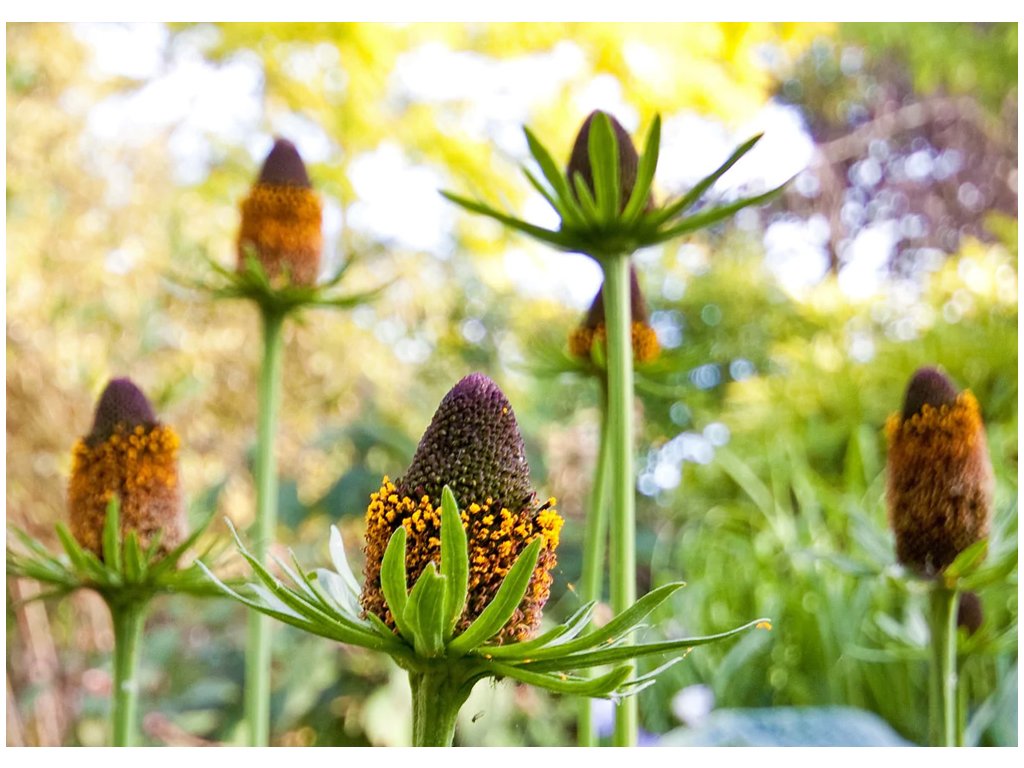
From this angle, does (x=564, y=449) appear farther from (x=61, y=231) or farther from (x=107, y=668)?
(x=61, y=231)

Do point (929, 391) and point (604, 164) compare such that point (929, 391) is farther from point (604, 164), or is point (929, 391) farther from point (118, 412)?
point (118, 412)

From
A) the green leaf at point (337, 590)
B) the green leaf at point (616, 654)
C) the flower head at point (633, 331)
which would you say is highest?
the flower head at point (633, 331)

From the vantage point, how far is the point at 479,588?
0.49 metres

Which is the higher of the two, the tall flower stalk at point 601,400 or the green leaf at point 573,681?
the tall flower stalk at point 601,400

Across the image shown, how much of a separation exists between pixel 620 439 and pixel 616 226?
0.45ft

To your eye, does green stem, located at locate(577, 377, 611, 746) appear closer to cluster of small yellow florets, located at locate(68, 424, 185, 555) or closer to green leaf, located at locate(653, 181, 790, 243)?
green leaf, located at locate(653, 181, 790, 243)

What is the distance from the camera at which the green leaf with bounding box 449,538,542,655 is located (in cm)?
43

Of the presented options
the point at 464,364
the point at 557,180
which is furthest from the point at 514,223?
the point at 464,364

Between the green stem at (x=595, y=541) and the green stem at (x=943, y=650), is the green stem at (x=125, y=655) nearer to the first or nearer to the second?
the green stem at (x=595, y=541)

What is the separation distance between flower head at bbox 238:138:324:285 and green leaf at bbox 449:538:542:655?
1.76 feet

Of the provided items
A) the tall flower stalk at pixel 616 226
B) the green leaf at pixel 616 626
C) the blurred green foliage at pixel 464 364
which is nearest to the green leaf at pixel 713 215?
the tall flower stalk at pixel 616 226

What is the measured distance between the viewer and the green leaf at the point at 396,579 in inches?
16.8

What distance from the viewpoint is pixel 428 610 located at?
0.44 meters

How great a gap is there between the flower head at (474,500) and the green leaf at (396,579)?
0.04 m
